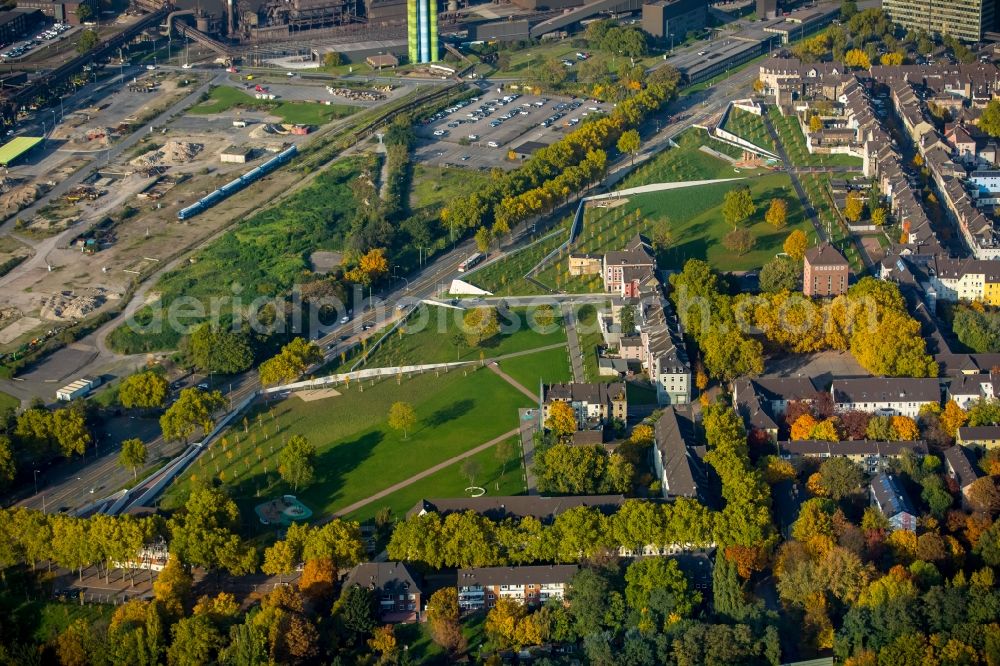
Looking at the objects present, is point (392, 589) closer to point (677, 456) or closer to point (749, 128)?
point (677, 456)

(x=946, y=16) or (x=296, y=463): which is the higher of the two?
(x=946, y=16)

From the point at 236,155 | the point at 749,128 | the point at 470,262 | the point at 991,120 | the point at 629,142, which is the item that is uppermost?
the point at 991,120

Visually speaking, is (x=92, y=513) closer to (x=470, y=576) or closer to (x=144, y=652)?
(x=144, y=652)

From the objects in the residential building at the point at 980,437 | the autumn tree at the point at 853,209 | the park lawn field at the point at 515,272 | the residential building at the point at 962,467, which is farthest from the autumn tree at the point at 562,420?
the autumn tree at the point at 853,209

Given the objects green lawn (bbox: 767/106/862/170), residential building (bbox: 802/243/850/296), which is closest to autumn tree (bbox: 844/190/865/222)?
green lawn (bbox: 767/106/862/170)

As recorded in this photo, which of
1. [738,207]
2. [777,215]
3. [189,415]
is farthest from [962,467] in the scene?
[189,415]

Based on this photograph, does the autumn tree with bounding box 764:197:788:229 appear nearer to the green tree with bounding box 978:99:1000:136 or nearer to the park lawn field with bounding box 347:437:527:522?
the green tree with bounding box 978:99:1000:136

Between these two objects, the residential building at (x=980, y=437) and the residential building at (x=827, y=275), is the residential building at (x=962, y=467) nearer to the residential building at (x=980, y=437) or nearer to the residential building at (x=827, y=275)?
the residential building at (x=980, y=437)
